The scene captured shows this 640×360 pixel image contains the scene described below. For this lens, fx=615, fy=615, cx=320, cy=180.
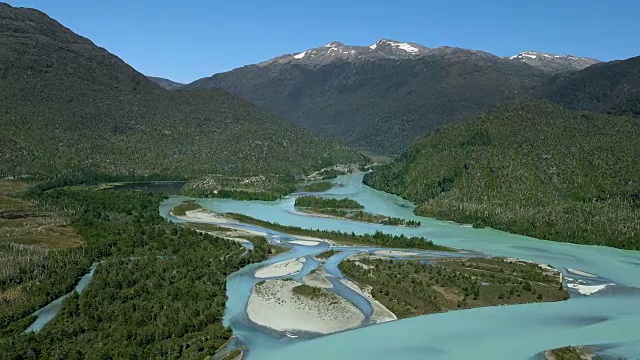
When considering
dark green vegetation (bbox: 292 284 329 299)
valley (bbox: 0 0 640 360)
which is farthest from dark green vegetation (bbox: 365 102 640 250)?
dark green vegetation (bbox: 292 284 329 299)

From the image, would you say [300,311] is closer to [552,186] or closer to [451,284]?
[451,284]

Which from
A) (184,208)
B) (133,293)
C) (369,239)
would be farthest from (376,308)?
(184,208)

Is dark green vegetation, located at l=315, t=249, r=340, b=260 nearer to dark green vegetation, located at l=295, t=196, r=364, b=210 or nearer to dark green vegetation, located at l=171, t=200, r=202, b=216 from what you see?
dark green vegetation, located at l=295, t=196, r=364, b=210

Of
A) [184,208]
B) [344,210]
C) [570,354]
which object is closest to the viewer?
[570,354]

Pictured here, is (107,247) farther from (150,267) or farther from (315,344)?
(315,344)

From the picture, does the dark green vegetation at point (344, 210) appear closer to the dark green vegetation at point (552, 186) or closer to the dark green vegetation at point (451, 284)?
the dark green vegetation at point (552, 186)
